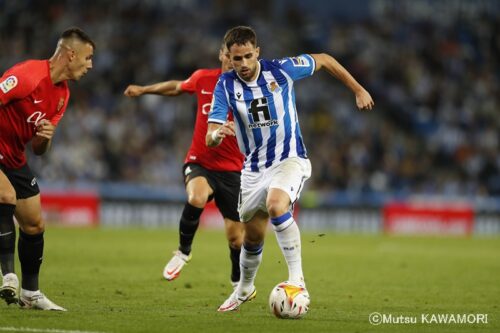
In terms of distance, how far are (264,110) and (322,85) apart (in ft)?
66.4

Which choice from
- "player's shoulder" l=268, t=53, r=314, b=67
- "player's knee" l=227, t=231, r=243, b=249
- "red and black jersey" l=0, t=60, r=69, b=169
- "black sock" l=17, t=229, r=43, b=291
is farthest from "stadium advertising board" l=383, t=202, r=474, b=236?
"red and black jersey" l=0, t=60, r=69, b=169

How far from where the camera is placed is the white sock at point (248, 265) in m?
8.93

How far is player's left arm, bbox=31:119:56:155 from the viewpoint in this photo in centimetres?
798

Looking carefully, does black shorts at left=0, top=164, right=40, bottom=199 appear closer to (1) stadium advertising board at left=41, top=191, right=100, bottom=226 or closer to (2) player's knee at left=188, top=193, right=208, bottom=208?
(2) player's knee at left=188, top=193, right=208, bottom=208

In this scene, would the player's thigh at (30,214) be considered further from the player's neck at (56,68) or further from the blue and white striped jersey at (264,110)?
the blue and white striped jersey at (264,110)

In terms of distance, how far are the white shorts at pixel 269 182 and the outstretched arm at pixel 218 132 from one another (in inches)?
26.3

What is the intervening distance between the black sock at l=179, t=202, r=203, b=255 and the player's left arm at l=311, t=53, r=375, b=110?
2532 millimetres

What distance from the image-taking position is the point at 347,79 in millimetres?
8688

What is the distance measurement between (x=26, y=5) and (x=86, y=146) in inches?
198

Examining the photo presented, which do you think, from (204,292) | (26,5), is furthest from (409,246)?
(26,5)

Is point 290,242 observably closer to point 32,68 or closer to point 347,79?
point 347,79

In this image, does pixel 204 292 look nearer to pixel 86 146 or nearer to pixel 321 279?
pixel 321 279

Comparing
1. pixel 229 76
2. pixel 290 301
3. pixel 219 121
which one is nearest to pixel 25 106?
pixel 219 121

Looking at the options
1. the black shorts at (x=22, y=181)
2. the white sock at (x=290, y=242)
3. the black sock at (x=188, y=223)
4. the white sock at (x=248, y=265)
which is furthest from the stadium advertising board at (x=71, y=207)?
the white sock at (x=290, y=242)
